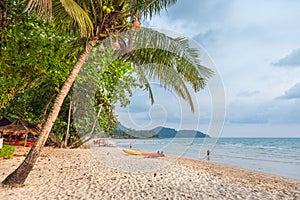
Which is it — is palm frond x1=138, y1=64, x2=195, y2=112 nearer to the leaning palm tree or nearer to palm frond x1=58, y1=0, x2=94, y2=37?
the leaning palm tree

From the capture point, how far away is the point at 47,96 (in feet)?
51.0

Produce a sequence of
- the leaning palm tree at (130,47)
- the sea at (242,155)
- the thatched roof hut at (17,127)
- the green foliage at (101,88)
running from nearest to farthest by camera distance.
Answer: the leaning palm tree at (130,47) → the green foliage at (101,88) → the thatched roof hut at (17,127) → the sea at (242,155)

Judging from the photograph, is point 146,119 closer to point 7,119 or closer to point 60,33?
point 60,33

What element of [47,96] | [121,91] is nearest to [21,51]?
[121,91]

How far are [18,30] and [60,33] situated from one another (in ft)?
4.29

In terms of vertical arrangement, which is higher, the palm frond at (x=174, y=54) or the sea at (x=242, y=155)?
the palm frond at (x=174, y=54)

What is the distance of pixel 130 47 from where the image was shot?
6.78 meters

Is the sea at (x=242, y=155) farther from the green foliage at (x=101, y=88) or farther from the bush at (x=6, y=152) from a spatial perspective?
the bush at (x=6, y=152)

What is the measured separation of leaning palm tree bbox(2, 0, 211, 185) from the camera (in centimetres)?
520

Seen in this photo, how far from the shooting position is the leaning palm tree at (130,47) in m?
5.20

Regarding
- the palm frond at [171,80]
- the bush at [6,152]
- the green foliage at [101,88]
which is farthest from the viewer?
the green foliage at [101,88]

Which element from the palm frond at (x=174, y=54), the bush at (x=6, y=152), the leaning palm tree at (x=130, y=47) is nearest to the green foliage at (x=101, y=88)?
the leaning palm tree at (x=130, y=47)

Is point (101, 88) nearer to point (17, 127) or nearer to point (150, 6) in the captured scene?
point (17, 127)

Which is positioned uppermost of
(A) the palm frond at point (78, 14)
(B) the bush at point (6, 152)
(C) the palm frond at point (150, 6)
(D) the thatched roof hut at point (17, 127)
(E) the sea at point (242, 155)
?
(C) the palm frond at point (150, 6)
